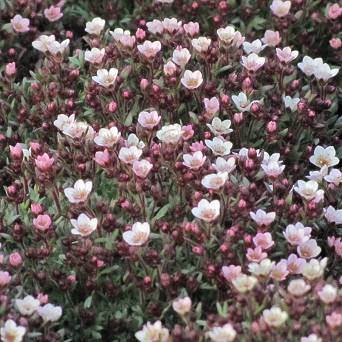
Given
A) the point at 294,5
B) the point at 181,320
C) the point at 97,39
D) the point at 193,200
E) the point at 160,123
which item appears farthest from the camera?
the point at 294,5

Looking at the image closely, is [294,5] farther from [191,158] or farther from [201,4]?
[191,158]

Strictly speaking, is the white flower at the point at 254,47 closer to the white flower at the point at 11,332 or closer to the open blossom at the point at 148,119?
the open blossom at the point at 148,119

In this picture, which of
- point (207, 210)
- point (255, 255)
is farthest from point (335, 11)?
point (255, 255)

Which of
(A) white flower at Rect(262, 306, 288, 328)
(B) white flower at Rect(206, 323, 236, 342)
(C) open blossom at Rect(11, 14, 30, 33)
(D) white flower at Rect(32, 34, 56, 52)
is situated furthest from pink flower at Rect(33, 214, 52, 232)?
(C) open blossom at Rect(11, 14, 30, 33)

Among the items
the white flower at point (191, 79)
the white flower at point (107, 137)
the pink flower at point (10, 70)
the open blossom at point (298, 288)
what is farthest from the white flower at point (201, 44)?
the open blossom at point (298, 288)

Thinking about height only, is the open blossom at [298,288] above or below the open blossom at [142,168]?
above

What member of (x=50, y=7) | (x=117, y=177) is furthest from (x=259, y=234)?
(x=50, y=7)

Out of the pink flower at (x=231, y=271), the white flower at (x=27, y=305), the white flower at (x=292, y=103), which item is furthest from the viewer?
the white flower at (x=292, y=103)
